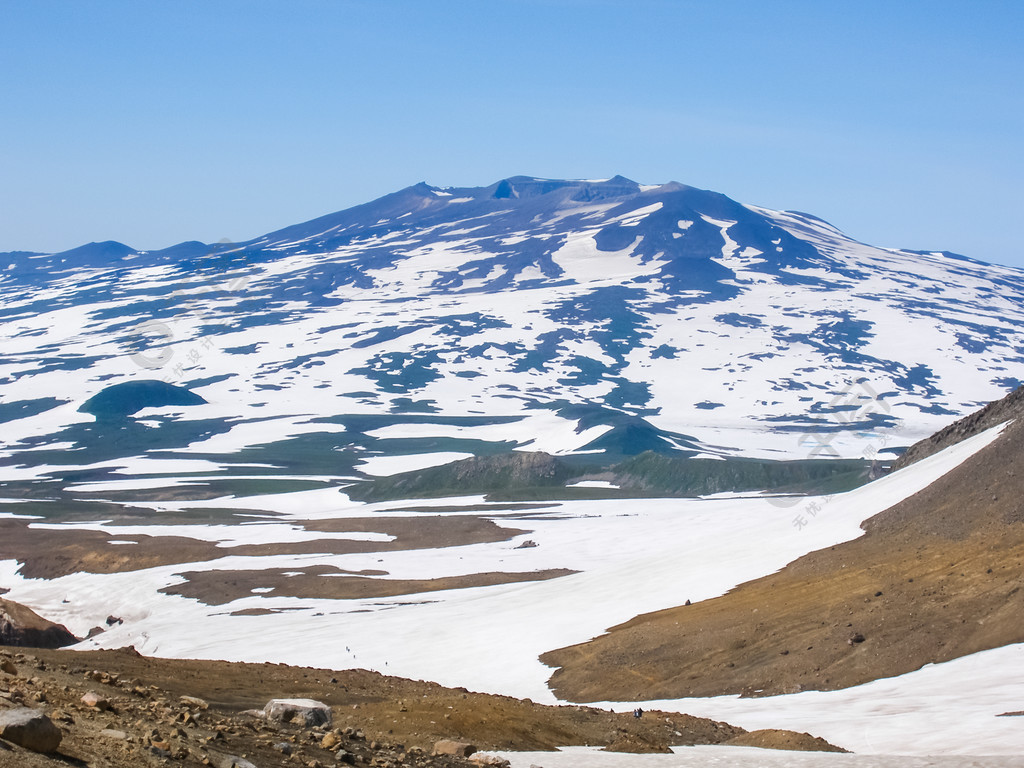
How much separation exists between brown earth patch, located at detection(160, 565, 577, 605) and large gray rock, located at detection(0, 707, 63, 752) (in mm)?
59975

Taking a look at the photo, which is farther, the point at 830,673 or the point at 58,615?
the point at 58,615

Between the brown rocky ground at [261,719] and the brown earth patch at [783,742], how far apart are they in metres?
0.19

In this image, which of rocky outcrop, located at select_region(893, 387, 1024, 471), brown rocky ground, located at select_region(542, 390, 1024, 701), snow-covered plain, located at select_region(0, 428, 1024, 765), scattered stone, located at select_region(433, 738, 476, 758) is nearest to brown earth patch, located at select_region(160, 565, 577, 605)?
snow-covered plain, located at select_region(0, 428, 1024, 765)

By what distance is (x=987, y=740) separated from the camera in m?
23.8

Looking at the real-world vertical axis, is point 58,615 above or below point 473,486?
above

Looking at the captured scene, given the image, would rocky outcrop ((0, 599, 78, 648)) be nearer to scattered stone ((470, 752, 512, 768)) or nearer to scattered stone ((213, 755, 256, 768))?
scattered stone ((470, 752, 512, 768))

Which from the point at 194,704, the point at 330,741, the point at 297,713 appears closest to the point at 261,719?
the point at 297,713

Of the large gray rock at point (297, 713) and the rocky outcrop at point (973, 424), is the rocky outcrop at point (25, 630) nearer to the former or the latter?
the large gray rock at point (297, 713)

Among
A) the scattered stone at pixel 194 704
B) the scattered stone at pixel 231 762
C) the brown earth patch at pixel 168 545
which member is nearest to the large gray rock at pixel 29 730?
the scattered stone at pixel 231 762

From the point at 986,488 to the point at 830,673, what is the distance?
17.0 meters

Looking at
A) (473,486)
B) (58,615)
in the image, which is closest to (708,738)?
(58,615)

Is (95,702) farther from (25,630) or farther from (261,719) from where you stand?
(25,630)

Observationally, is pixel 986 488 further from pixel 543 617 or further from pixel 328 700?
pixel 328 700

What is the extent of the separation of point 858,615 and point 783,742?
669 inches
